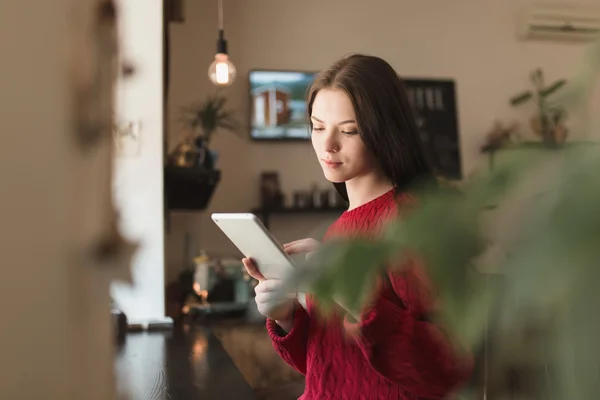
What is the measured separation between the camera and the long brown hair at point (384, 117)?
0.79 m

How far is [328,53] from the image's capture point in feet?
11.0

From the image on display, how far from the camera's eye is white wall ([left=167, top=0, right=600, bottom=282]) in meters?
3.13

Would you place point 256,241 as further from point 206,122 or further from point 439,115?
point 439,115

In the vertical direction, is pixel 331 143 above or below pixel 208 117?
below

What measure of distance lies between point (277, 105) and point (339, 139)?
2.45 metres

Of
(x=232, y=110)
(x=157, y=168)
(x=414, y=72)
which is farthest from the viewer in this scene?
(x=414, y=72)

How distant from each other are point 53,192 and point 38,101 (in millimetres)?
38

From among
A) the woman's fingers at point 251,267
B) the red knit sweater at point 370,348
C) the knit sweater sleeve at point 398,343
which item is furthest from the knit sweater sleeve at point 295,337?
the knit sweater sleeve at point 398,343

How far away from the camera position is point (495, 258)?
0.19m

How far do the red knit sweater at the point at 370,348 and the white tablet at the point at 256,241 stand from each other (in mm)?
64

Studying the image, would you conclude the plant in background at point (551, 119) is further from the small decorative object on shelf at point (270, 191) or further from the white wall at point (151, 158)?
the small decorative object on shelf at point (270, 191)

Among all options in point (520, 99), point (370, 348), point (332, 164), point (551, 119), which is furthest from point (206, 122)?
point (551, 119)

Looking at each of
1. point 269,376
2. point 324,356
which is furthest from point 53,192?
point 269,376

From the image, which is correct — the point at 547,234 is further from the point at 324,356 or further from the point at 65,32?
the point at 324,356
